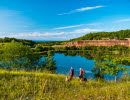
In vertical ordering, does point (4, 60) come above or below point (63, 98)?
below

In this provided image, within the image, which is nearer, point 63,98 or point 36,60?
point 63,98

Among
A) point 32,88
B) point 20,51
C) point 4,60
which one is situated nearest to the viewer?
point 32,88

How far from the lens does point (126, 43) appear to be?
159 metres

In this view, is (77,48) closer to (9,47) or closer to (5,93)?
(9,47)

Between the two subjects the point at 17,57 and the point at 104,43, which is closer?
the point at 17,57

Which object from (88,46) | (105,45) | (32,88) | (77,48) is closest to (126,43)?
(105,45)

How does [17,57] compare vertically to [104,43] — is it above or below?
below

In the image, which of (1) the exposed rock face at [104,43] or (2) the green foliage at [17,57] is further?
(1) the exposed rock face at [104,43]

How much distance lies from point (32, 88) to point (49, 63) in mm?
47764

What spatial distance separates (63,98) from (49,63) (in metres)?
49.4

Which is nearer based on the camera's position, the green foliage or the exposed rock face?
the green foliage

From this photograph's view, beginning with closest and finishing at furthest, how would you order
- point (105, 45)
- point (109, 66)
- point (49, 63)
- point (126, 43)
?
point (109, 66) < point (49, 63) < point (126, 43) < point (105, 45)

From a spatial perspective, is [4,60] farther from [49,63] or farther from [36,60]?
[49,63]

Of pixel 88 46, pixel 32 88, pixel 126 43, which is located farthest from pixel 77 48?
pixel 32 88
